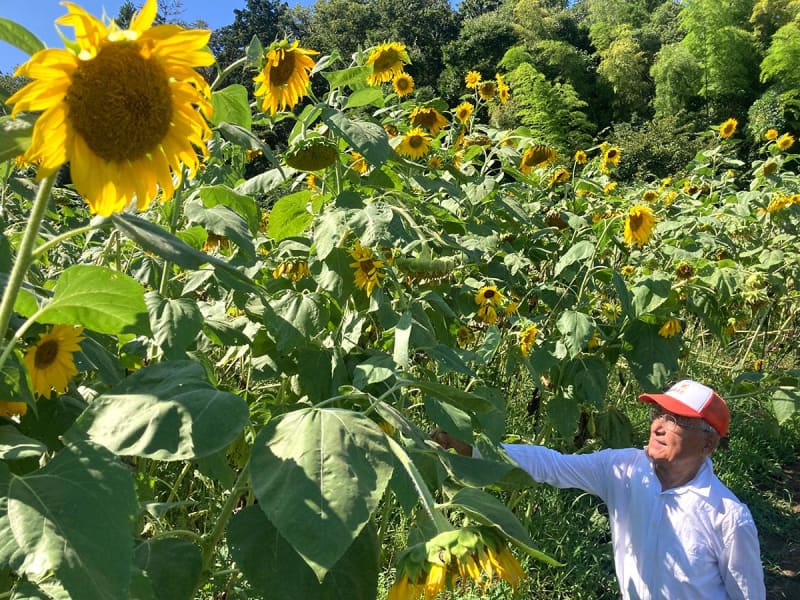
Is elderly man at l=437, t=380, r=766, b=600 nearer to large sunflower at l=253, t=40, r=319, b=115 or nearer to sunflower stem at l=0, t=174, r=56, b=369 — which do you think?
large sunflower at l=253, t=40, r=319, b=115

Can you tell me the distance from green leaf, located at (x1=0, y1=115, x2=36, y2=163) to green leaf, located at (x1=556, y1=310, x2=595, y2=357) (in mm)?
1810

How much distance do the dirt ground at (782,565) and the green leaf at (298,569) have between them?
261 cm

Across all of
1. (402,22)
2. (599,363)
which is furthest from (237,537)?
(402,22)

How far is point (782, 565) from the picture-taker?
2949 mm

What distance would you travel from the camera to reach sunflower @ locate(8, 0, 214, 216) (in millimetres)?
655

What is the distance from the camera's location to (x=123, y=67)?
72 centimetres

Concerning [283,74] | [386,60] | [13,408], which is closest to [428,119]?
[386,60]

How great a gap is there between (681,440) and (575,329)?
Result: 467mm

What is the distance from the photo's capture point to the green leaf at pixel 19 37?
0.66 m

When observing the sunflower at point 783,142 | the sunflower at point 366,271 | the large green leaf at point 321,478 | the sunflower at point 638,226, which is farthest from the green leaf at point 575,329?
the sunflower at point 783,142

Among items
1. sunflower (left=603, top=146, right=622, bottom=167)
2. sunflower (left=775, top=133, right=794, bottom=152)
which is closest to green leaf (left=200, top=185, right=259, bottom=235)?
sunflower (left=603, top=146, right=622, bottom=167)

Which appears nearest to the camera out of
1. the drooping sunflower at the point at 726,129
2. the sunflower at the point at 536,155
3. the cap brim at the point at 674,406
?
the cap brim at the point at 674,406

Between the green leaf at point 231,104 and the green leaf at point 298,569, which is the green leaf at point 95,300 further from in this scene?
the green leaf at point 231,104

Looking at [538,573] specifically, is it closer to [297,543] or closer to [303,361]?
[303,361]
